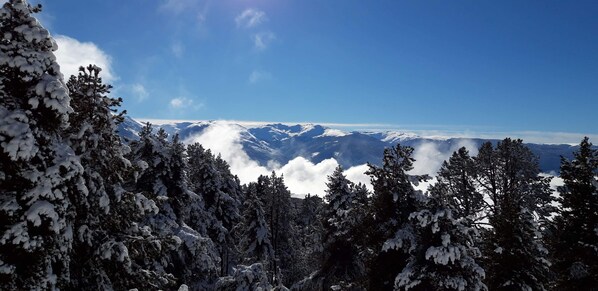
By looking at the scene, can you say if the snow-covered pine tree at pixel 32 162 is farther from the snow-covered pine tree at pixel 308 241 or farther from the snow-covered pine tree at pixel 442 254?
the snow-covered pine tree at pixel 308 241

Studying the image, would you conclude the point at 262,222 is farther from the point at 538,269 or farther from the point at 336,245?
the point at 538,269

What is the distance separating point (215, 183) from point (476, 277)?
25.6 metres

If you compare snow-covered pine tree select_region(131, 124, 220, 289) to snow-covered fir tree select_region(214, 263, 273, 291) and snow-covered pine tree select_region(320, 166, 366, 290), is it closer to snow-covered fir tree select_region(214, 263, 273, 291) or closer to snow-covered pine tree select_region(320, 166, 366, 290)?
snow-covered fir tree select_region(214, 263, 273, 291)

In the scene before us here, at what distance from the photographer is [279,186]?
42406 mm

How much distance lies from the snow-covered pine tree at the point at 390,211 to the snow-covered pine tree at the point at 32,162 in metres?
10.9

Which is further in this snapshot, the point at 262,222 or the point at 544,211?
the point at 262,222

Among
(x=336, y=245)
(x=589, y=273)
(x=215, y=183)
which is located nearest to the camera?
(x=589, y=273)

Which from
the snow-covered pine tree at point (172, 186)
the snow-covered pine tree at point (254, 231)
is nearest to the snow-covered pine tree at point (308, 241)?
the snow-covered pine tree at point (254, 231)

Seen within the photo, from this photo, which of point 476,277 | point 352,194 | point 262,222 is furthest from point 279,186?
point 476,277

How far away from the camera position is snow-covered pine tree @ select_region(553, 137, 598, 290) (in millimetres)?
17453

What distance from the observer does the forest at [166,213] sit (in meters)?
7.45

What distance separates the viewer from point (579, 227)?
18.2 metres

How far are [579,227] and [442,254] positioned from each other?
389 inches

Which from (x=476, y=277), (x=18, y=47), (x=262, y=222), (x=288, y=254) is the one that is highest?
(x=18, y=47)
